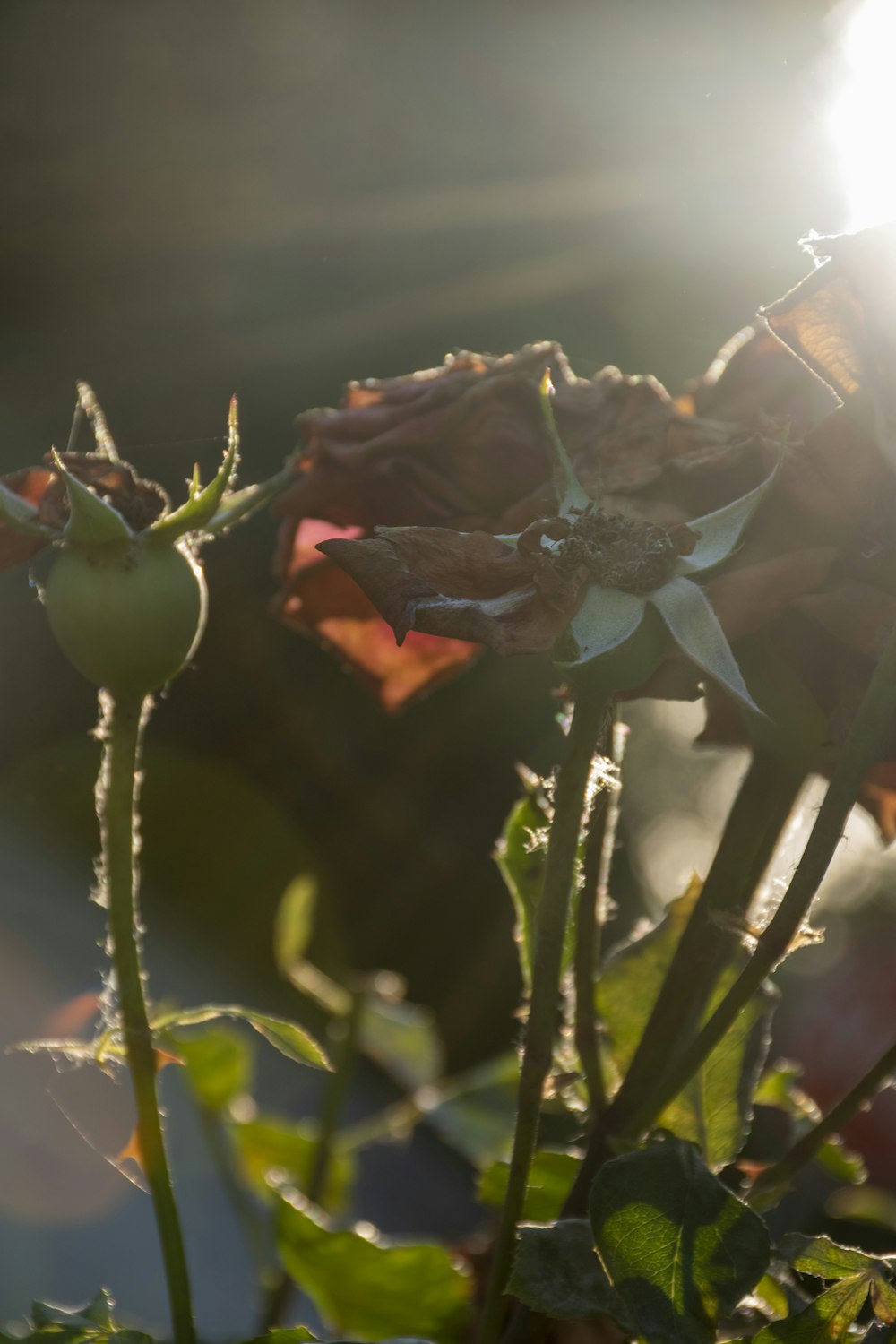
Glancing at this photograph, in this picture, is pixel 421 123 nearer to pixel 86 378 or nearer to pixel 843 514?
pixel 86 378

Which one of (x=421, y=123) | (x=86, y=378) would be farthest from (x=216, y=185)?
(x=86, y=378)

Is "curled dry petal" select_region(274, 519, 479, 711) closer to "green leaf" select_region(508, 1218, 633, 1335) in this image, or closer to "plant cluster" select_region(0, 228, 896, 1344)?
"plant cluster" select_region(0, 228, 896, 1344)

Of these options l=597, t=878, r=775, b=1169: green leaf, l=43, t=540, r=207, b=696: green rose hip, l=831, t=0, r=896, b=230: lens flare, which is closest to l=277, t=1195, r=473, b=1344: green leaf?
l=597, t=878, r=775, b=1169: green leaf

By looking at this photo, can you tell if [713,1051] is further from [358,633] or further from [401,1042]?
[401,1042]

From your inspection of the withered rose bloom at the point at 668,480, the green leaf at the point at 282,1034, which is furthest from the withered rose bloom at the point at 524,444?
the green leaf at the point at 282,1034

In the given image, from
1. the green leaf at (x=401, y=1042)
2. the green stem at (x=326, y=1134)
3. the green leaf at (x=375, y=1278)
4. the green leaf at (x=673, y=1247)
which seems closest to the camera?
the green leaf at (x=673, y=1247)

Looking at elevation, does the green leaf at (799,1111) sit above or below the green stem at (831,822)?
below

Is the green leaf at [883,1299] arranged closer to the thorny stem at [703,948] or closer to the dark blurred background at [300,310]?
the thorny stem at [703,948]

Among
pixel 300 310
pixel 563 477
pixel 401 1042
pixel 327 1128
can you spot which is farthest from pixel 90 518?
pixel 300 310

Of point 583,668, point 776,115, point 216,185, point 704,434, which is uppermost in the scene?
point 216,185
